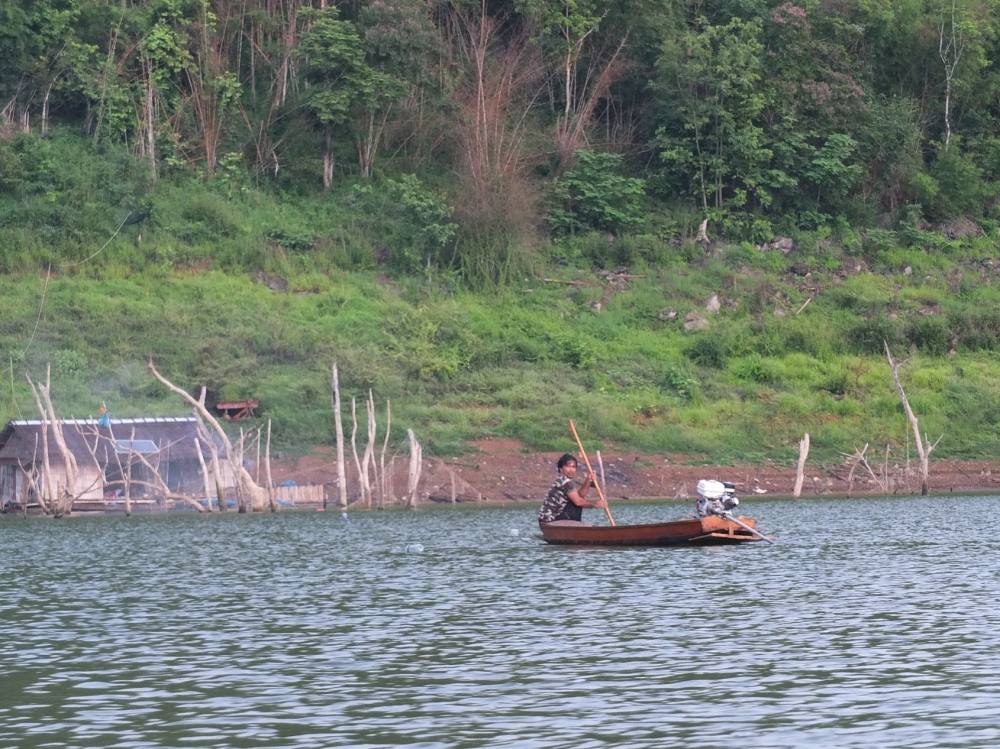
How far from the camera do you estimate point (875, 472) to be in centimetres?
5631

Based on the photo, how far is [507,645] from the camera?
2014 cm

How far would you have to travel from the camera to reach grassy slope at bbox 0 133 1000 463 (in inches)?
2260

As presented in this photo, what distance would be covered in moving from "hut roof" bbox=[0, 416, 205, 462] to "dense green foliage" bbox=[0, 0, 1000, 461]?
14.2ft

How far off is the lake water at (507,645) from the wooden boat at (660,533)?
1.05 ft

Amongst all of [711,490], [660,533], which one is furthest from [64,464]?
[711,490]

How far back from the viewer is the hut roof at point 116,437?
50594 mm

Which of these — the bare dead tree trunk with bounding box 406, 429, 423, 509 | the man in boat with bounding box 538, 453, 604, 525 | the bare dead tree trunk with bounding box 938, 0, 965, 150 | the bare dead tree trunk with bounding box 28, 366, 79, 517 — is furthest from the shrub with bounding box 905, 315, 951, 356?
the bare dead tree trunk with bounding box 28, 366, 79, 517

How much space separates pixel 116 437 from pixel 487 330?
57.0 ft

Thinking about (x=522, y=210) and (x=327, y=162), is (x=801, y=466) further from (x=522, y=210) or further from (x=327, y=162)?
(x=327, y=162)

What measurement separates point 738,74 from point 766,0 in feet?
26.1

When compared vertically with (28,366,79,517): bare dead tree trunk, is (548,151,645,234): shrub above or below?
above

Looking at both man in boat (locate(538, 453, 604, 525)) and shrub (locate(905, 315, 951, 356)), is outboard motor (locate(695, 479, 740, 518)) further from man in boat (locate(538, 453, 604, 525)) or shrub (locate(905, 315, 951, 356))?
shrub (locate(905, 315, 951, 356))

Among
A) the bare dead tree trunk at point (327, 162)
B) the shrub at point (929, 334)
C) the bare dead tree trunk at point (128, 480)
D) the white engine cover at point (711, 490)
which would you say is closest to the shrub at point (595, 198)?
the bare dead tree trunk at point (327, 162)

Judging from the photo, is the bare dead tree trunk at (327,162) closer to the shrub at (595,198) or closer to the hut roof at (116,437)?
the shrub at (595,198)
